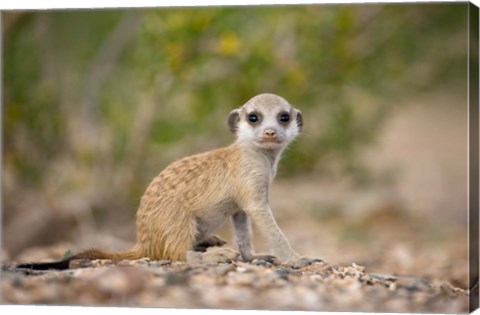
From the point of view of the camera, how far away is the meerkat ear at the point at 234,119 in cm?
702

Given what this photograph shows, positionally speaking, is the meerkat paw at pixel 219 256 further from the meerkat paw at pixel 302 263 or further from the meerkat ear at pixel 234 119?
the meerkat ear at pixel 234 119

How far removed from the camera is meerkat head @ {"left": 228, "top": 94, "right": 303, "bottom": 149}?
6816 mm

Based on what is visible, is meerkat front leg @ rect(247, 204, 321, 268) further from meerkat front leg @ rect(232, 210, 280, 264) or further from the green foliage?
the green foliage

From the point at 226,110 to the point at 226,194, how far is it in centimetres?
519

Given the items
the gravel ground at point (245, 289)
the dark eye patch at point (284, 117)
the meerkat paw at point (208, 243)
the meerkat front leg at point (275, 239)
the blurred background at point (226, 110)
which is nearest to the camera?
the gravel ground at point (245, 289)

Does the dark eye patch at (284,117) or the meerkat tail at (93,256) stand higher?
the dark eye patch at (284,117)

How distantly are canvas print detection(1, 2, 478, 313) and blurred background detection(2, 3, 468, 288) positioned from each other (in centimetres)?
3

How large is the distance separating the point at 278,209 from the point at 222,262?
743 centimetres

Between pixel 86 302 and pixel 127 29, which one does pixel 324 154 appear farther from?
pixel 86 302

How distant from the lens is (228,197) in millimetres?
6902

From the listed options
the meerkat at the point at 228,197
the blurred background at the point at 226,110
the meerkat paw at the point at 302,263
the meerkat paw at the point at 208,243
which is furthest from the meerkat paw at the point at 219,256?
the blurred background at the point at 226,110

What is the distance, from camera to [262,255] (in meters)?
7.12

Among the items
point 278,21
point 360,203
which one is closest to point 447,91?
point 360,203

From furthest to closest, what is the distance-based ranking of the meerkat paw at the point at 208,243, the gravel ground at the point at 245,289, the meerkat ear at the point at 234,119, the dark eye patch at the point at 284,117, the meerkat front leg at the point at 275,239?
the meerkat paw at the point at 208,243
the meerkat ear at the point at 234,119
the dark eye patch at the point at 284,117
the meerkat front leg at the point at 275,239
the gravel ground at the point at 245,289
